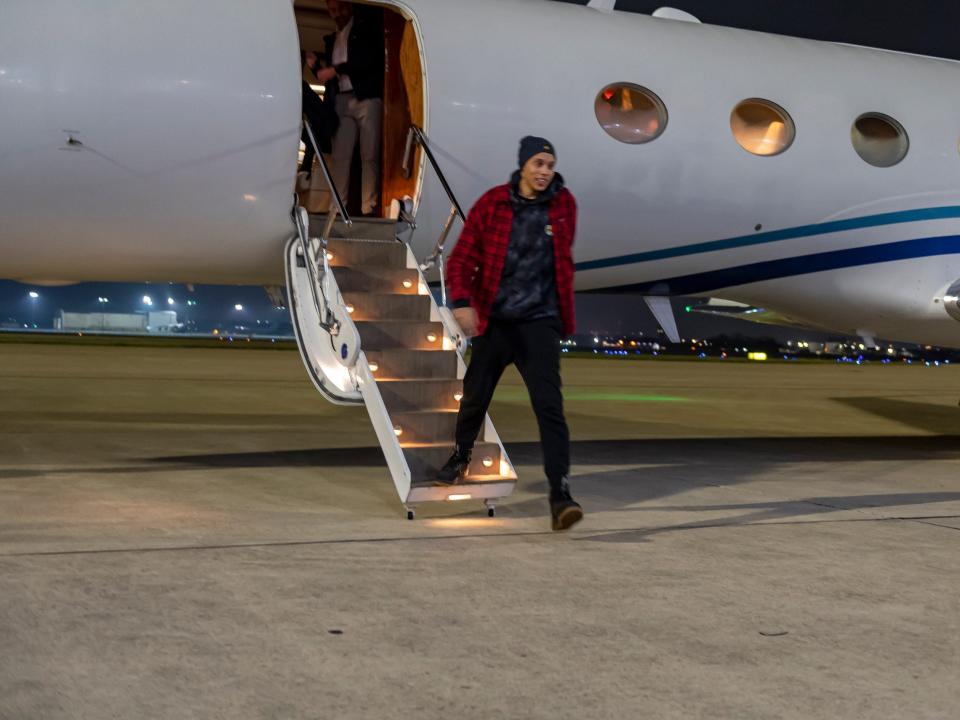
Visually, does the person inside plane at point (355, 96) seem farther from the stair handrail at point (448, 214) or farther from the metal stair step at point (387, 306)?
the metal stair step at point (387, 306)

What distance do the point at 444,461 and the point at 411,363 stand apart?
759mm

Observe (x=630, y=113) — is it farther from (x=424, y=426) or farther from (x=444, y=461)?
(x=444, y=461)

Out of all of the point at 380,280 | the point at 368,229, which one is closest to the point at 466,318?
the point at 380,280

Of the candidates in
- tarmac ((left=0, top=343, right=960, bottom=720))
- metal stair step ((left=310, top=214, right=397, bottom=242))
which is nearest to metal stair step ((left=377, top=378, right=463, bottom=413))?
tarmac ((left=0, top=343, right=960, bottom=720))

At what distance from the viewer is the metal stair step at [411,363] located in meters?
6.36

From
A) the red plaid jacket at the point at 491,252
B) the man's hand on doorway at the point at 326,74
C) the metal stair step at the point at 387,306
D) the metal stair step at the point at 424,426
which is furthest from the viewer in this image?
the man's hand on doorway at the point at 326,74

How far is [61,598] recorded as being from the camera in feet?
12.8

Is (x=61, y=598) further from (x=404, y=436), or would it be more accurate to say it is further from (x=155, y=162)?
(x=155, y=162)

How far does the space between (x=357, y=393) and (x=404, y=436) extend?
0.67 metres

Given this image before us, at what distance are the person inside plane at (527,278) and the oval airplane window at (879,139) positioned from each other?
15.5ft

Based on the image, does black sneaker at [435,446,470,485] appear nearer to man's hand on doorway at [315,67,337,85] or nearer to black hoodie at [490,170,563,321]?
black hoodie at [490,170,563,321]

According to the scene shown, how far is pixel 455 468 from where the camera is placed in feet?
18.9

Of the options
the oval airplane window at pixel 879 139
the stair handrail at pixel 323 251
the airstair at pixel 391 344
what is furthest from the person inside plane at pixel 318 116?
the oval airplane window at pixel 879 139

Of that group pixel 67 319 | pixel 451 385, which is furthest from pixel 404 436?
pixel 67 319
